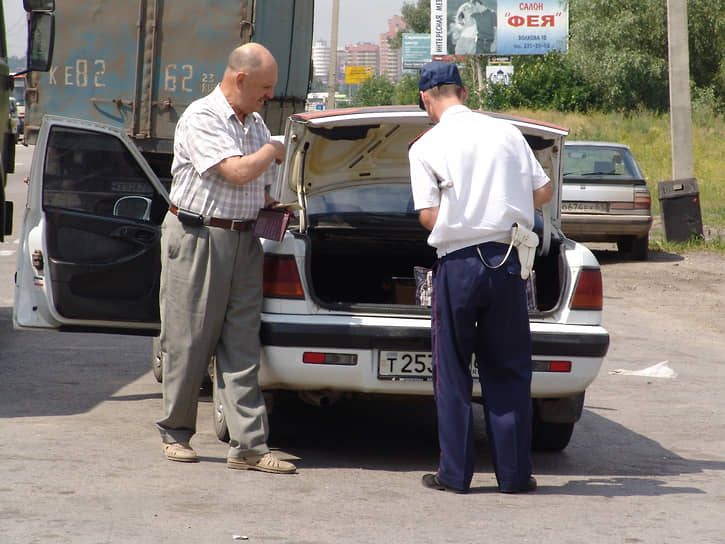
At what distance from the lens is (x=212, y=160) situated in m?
5.20

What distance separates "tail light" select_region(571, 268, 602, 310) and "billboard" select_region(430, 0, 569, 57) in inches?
2119

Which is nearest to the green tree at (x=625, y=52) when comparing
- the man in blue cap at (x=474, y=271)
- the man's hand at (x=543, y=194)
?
the man's hand at (x=543, y=194)

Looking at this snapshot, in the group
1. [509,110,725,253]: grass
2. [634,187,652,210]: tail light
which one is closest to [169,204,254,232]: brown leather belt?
[634,187,652,210]: tail light

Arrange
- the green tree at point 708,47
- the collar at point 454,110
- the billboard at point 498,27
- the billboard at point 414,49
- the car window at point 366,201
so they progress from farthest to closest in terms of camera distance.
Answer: the billboard at point 414,49 < the billboard at point 498,27 < the green tree at point 708,47 < the car window at point 366,201 < the collar at point 454,110

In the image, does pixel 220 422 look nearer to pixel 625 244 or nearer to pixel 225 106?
pixel 225 106

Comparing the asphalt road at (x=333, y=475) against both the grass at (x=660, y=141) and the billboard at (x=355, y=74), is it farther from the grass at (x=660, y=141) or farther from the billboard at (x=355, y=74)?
the billboard at (x=355, y=74)

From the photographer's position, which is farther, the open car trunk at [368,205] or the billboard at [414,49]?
the billboard at [414,49]

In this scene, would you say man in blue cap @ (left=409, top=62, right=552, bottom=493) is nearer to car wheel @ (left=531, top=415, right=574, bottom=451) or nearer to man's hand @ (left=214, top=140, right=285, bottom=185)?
man's hand @ (left=214, top=140, right=285, bottom=185)

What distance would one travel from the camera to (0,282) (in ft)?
39.6

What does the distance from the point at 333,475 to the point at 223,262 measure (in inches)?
44.1

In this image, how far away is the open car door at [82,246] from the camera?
20.0 feet

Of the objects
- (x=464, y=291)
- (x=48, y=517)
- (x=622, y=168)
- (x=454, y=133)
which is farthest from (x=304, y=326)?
(x=622, y=168)

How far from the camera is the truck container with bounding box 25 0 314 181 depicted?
37.8ft

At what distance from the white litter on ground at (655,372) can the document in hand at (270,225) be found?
4.21 m
